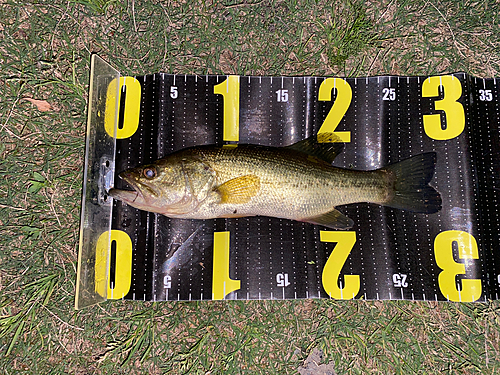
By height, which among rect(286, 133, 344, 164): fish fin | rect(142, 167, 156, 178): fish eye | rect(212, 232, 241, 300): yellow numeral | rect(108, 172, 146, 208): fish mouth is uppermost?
rect(286, 133, 344, 164): fish fin

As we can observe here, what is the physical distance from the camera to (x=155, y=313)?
3811 millimetres

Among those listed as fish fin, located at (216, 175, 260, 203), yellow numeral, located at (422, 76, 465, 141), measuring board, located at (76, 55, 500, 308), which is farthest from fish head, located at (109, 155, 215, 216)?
yellow numeral, located at (422, 76, 465, 141)

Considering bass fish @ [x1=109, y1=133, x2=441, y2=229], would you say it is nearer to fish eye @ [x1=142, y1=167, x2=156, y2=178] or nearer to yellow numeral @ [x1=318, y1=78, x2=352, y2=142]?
fish eye @ [x1=142, y1=167, x2=156, y2=178]

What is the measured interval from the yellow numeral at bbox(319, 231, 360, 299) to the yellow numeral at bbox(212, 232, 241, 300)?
1045mm

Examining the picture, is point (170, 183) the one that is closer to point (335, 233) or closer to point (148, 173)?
point (148, 173)

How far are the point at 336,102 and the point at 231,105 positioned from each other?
50.5 inches

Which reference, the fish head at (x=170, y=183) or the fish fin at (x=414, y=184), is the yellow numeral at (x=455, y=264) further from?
the fish head at (x=170, y=183)

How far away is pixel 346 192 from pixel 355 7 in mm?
2466

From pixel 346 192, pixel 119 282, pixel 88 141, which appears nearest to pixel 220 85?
pixel 88 141

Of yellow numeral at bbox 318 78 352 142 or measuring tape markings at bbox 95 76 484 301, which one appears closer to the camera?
measuring tape markings at bbox 95 76 484 301

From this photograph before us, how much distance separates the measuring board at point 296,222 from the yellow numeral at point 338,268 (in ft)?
0.04

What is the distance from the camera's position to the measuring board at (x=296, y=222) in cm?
366

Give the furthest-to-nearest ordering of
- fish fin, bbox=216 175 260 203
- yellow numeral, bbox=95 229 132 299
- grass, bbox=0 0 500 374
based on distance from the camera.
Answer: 1. grass, bbox=0 0 500 374
2. yellow numeral, bbox=95 229 132 299
3. fish fin, bbox=216 175 260 203

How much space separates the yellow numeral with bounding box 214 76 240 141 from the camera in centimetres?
389
